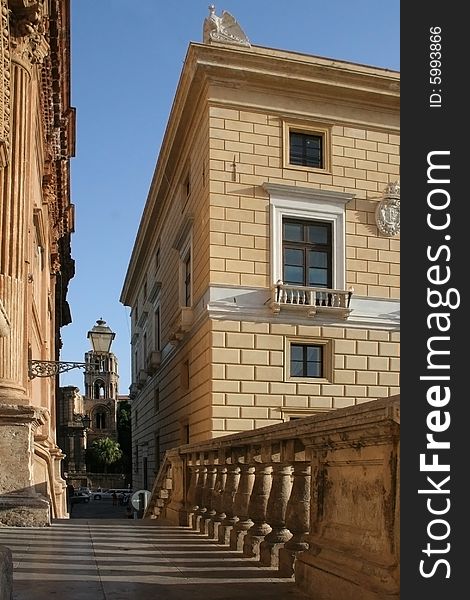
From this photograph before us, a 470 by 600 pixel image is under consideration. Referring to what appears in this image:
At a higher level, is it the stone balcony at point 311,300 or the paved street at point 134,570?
the stone balcony at point 311,300

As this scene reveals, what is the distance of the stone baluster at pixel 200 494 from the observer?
1118 cm

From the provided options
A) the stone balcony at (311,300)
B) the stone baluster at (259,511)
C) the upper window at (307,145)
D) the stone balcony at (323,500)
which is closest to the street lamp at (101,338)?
the stone balcony at (311,300)

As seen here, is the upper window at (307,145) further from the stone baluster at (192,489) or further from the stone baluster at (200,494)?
the stone baluster at (200,494)

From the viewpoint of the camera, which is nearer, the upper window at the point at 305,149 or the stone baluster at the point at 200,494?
the stone baluster at the point at 200,494

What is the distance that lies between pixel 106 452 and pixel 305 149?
290ft

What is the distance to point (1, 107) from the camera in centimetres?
954

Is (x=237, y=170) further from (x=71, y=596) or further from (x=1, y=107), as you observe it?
(x=71, y=596)

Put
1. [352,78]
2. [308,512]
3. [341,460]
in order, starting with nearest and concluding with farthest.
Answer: [341,460], [308,512], [352,78]

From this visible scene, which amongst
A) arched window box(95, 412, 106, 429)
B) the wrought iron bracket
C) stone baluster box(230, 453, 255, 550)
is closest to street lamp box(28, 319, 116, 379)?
the wrought iron bracket

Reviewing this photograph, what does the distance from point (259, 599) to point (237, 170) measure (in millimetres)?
15409

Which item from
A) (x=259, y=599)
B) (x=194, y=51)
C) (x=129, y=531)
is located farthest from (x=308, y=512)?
(x=194, y=51)

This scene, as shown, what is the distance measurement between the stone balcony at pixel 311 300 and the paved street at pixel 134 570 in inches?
378

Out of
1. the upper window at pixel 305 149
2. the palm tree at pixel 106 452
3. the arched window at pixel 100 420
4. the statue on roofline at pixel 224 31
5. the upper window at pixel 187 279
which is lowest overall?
the palm tree at pixel 106 452

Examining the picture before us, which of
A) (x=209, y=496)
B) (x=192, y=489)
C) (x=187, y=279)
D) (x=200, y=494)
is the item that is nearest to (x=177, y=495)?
(x=192, y=489)
